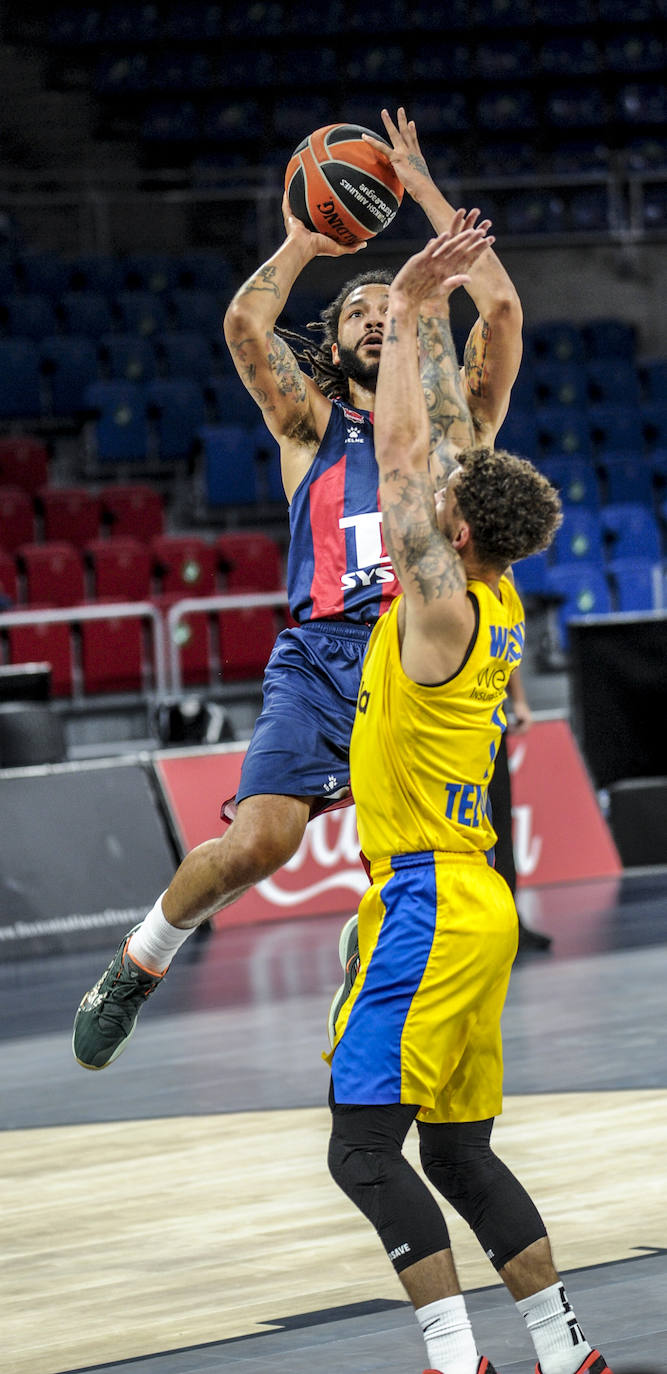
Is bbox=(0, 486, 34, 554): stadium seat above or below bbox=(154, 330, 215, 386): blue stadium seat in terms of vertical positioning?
below

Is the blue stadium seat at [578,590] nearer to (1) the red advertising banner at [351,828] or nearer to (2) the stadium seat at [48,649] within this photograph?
(1) the red advertising banner at [351,828]

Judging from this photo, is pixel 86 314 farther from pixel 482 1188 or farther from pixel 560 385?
pixel 482 1188

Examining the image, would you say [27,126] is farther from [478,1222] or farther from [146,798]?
[478,1222]

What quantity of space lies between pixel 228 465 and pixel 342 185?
1006cm

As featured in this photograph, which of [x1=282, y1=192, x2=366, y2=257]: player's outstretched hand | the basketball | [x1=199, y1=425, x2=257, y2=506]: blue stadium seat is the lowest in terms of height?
[x1=199, y1=425, x2=257, y2=506]: blue stadium seat

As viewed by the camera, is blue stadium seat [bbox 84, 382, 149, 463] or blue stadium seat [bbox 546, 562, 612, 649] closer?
blue stadium seat [bbox 546, 562, 612, 649]

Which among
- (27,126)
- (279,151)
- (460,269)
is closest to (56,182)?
(27,126)

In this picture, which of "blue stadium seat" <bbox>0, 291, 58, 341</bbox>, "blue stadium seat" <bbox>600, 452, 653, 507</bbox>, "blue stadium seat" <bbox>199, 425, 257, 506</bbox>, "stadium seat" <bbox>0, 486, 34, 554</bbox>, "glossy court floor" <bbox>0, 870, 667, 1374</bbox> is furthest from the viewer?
"blue stadium seat" <bbox>600, 452, 653, 507</bbox>

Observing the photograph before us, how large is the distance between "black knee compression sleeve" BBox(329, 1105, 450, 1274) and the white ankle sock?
1.44 meters

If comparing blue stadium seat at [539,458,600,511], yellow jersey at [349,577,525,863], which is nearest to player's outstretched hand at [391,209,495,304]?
yellow jersey at [349,577,525,863]

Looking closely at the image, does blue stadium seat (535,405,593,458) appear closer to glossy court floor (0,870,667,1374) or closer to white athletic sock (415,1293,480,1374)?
glossy court floor (0,870,667,1374)

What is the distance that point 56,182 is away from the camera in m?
17.5

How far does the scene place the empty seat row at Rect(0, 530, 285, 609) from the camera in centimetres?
1279

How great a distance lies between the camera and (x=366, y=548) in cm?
473
